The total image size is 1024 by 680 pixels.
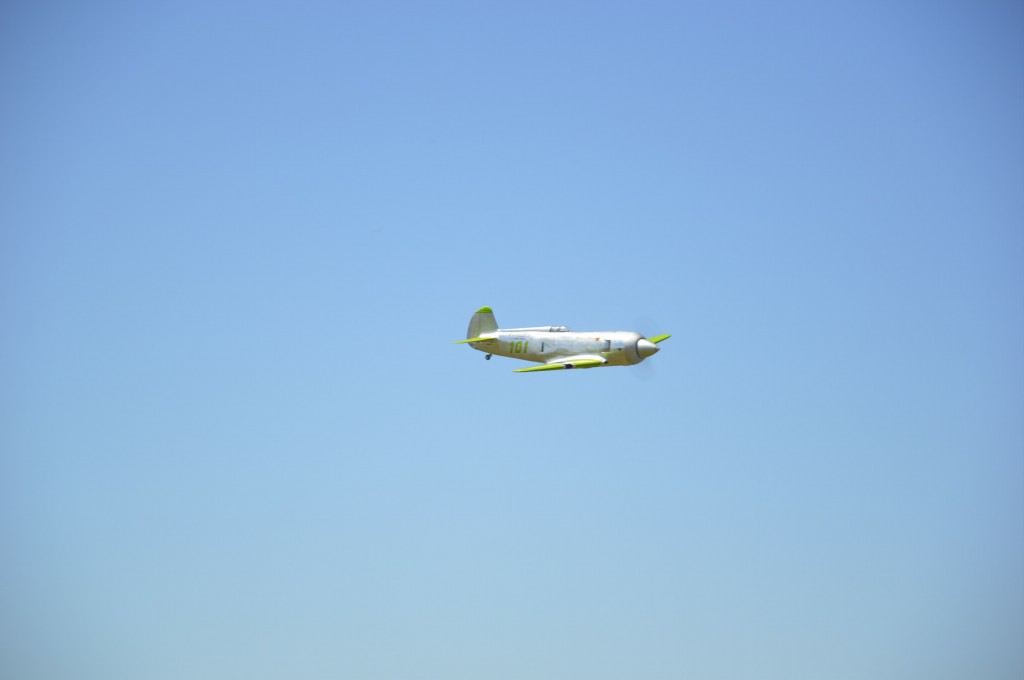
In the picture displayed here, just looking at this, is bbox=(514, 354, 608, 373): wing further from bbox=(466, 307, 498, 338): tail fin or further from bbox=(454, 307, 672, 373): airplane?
bbox=(466, 307, 498, 338): tail fin

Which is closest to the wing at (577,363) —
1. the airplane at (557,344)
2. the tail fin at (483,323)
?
the airplane at (557,344)

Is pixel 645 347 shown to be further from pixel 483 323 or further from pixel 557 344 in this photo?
pixel 483 323

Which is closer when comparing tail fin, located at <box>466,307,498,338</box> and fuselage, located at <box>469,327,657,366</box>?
fuselage, located at <box>469,327,657,366</box>

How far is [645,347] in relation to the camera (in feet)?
343

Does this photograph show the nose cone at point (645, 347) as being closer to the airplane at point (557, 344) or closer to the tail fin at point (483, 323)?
the airplane at point (557, 344)

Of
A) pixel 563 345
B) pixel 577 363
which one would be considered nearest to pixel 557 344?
pixel 563 345

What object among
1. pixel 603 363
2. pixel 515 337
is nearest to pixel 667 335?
pixel 603 363

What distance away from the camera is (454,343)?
114250 millimetres

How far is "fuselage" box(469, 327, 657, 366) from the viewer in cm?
10488

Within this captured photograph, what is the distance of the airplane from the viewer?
105 metres

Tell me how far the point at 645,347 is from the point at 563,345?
6.87 meters

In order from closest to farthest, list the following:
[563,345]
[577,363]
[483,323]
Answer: [577,363] < [563,345] < [483,323]

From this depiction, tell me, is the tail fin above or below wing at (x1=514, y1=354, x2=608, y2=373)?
above

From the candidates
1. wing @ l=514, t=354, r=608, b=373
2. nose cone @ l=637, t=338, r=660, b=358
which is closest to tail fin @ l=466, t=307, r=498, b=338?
wing @ l=514, t=354, r=608, b=373
